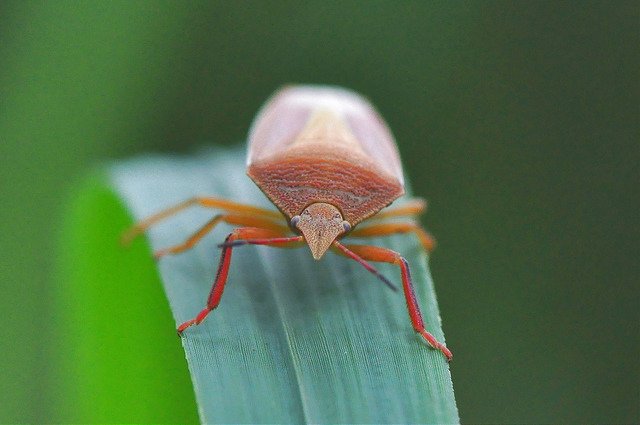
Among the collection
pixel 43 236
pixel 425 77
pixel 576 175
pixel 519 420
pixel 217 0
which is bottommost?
pixel 519 420

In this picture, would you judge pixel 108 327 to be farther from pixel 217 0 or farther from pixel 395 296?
pixel 217 0

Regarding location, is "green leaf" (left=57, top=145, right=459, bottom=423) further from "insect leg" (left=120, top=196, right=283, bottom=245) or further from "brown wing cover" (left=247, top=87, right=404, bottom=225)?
"brown wing cover" (left=247, top=87, right=404, bottom=225)

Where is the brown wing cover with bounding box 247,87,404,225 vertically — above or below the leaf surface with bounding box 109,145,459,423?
above

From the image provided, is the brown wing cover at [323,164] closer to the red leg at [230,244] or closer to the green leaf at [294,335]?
the red leg at [230,244]

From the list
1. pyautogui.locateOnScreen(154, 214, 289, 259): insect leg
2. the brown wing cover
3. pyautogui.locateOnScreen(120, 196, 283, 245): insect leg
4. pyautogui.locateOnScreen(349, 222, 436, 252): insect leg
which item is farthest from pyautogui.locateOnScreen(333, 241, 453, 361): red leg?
pyautogui.locateOnScreen(120, 196, 283, 245): insect leg

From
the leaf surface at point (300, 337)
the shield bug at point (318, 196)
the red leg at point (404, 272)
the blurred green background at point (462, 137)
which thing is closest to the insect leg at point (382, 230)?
the shield bug at point (318, 196)

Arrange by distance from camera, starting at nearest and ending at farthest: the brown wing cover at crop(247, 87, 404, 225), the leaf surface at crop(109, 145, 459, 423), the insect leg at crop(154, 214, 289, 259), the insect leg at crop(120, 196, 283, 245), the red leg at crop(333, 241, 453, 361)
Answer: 1. the leaf surface at crop(109, 145, 459, 423)
2. the red leg at crop(333, 241, 453, 361)
3. the brown wing cover at crop(247, 87, 404, 225)
4. the insect leg at crop(154, 214, 289, 259)
5. the insect leg at crop(120, 196, 283, 245)

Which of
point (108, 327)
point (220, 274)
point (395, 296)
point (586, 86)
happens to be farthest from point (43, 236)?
point (586, 86)
